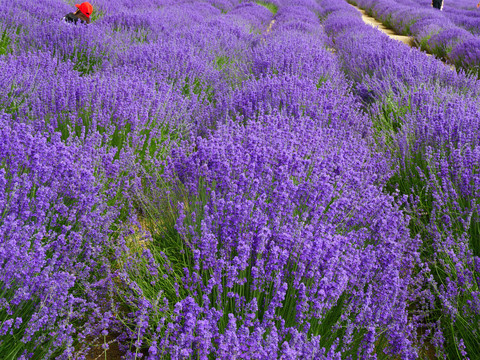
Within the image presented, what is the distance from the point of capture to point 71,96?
2.72 metres

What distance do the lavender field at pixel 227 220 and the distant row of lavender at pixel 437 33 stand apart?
9.88 feet

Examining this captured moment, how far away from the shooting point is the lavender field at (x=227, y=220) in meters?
1.30

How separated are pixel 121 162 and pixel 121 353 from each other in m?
0.92

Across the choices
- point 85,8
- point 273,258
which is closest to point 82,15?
point 85,8

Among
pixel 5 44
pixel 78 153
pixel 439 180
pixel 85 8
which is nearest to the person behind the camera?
pixel 78 153

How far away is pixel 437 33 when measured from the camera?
9.04 meters

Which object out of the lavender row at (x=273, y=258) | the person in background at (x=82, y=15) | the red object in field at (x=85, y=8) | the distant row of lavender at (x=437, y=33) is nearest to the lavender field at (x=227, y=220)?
the lavender row at (x=273, y=258)

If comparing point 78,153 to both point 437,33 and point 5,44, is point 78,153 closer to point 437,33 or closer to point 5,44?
point 5,44

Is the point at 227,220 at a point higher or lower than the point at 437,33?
lower

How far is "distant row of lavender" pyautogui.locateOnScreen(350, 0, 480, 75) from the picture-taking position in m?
6.59

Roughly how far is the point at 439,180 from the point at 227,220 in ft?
4.75

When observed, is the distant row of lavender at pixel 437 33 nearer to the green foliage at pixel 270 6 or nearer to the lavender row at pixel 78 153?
the lavender row at pixel 78 153

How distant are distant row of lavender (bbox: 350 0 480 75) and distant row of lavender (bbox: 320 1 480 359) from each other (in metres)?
1.40

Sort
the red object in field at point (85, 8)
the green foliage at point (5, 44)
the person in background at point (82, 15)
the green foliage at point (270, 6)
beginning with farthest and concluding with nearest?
1. the green foliage at point (270, 6)
2. the red object in field at point (85, 8)
3. the person in background at point (82, 15)
4. the green foliage at point (5, 44)
